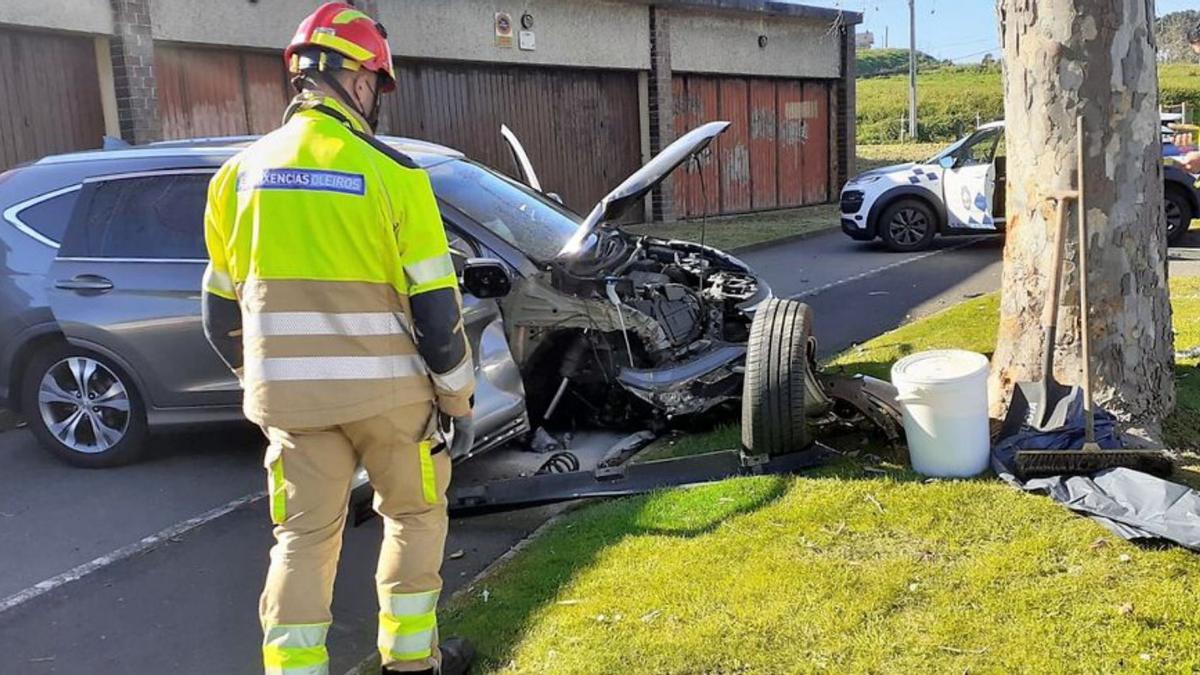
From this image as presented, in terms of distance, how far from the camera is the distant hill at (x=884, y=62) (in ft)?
206

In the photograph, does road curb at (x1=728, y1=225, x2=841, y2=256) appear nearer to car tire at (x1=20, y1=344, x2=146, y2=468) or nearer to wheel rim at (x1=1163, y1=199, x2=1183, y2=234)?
wheel rim at (x1=1163, y1=199, x2=1183, y2=234)

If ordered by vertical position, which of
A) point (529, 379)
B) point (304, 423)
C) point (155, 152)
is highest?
point (155, 152)

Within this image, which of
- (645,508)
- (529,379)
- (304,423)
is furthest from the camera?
(529,379)

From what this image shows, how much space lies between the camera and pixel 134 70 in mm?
10984

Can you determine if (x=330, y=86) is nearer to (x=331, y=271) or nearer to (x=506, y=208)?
(x=331, y=271)

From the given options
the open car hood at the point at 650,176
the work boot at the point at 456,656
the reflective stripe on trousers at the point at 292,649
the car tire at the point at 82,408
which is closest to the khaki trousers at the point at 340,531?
the reflective stripe on trousers at the point at 292,649

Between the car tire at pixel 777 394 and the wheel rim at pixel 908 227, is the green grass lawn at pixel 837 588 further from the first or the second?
the wheel rim at pixel 908 227

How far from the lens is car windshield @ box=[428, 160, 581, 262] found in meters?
5.36

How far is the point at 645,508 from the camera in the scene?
4285 mm

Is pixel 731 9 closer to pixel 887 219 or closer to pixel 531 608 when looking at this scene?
pixel 887 219

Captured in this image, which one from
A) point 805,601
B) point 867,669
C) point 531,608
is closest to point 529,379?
point 531,608

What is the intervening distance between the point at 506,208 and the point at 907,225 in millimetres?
9421

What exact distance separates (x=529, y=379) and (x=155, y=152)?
2.47 meters

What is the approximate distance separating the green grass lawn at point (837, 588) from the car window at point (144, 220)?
273cm
